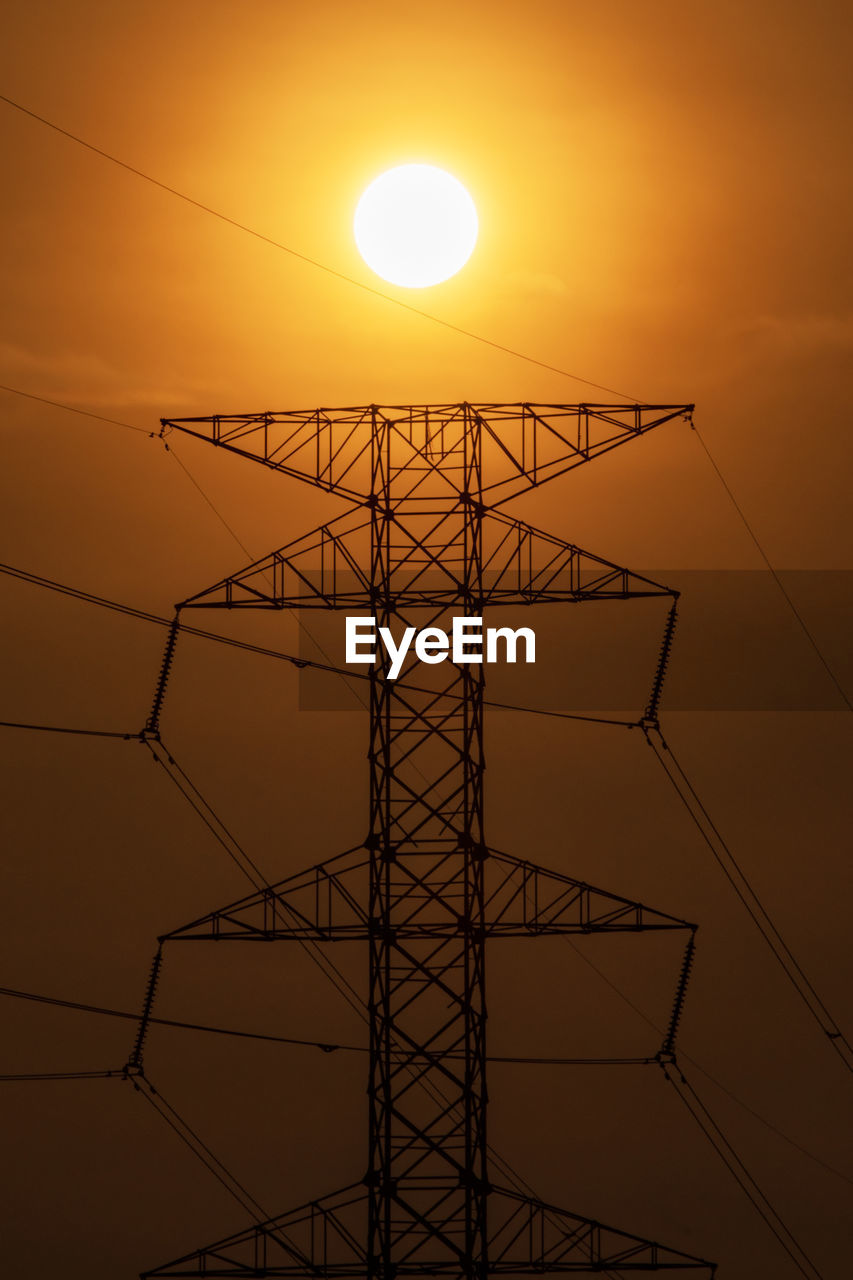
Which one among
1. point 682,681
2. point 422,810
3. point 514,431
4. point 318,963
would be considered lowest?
point 318,963

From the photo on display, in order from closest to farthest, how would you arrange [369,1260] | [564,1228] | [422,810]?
[369,1260] → [564,1228] → [422,810]

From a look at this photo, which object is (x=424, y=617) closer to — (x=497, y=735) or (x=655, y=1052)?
(x=497, y=735)

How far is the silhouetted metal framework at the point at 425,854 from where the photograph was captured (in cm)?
2416

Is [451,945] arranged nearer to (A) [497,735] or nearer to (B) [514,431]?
(A) [497,735]

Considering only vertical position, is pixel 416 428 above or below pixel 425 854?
above

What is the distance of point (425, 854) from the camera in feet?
83.9

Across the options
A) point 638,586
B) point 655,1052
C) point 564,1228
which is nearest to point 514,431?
point 638,586

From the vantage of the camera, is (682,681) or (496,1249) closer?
(496,1249)

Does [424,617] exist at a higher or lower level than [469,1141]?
higher

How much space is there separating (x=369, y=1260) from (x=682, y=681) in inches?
487

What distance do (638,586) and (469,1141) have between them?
11.2 m

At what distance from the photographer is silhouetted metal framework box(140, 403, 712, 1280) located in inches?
951

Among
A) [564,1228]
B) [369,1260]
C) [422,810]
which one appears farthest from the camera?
[422,810]

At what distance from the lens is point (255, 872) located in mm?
31422
